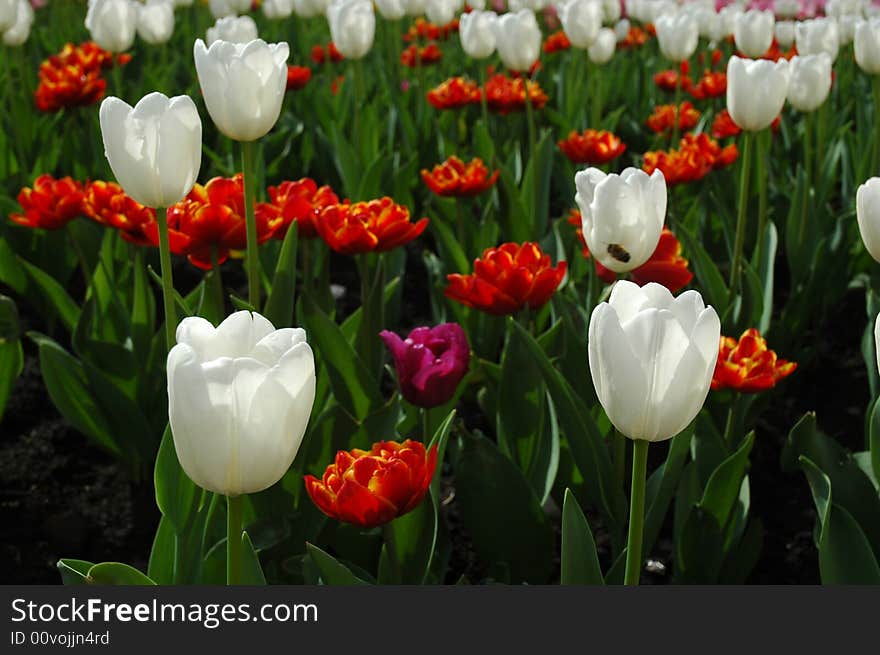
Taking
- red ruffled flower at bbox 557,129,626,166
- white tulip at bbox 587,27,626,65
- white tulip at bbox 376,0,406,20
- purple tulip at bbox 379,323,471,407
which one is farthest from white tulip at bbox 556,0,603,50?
purple tulip at bbox 379,323,471,407

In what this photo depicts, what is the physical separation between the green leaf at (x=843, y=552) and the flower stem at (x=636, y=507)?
29 cm

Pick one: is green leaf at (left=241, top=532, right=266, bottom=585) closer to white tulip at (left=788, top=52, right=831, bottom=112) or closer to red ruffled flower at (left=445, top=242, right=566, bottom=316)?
red ruffled flower at (left=445, top=242, right=566, bottom=316)

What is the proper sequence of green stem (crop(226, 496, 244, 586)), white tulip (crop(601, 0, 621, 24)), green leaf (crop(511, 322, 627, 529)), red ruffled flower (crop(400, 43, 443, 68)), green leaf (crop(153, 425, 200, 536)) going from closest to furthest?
green stem (crop(226, 496, 244, 586)), green leaf (crop(153, 425, 200, 536)), green leaf (crop(511, 322, 627, 529)), red ruffled flower (crop(400, 43, 443, 68)), white tulip (crop(601, 0, 621, 24))

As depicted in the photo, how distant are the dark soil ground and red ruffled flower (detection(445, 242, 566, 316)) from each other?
1.41 ft

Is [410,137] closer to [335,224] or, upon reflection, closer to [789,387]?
[789,387]

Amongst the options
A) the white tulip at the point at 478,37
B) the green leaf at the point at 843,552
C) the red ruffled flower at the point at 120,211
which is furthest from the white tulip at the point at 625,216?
the white tulip at the point at 478,37

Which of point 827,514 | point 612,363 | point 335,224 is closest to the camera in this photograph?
point 612,363

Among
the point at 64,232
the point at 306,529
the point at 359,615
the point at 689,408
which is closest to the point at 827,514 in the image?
the point at 689,408

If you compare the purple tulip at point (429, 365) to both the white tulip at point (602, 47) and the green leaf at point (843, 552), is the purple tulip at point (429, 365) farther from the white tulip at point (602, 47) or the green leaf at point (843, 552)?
the white tulip at point (602, 47)

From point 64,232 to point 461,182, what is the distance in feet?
3.33

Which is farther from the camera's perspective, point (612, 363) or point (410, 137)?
point (410, 137)

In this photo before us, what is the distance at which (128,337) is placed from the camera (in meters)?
2.05

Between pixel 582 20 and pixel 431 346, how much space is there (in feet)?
5.87

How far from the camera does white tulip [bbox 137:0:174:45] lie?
Answer: 3225mm
